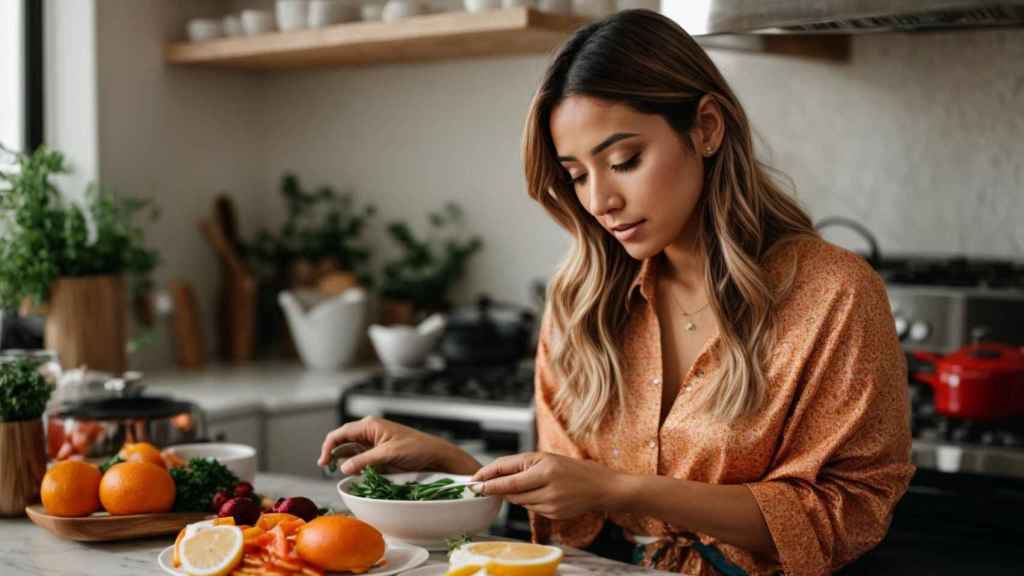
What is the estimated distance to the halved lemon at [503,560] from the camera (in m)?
1.42

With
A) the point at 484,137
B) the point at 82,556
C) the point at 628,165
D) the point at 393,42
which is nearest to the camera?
the point at 82,556

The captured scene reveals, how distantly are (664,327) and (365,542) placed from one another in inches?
28.9

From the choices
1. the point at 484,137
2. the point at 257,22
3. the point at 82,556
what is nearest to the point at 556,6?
the point at 484,137

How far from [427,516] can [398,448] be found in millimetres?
252

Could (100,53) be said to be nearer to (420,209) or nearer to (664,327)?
(420,209)

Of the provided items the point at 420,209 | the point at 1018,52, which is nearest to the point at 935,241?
the point at 1018,52

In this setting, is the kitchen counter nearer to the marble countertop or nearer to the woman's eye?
the woman's eye

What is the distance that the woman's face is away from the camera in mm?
1759

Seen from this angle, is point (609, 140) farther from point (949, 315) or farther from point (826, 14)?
point (949, 315)

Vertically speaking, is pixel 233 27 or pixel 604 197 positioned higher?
pixel 233 27

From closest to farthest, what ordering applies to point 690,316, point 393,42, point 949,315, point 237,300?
point 690,316 < point 949,315 < point 393,42 < point 237,300

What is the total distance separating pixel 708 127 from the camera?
1.83 metres

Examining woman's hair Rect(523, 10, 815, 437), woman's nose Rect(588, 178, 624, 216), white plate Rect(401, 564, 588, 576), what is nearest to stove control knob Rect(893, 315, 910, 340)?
woman's hair Rect(523, 10, 815, 437)

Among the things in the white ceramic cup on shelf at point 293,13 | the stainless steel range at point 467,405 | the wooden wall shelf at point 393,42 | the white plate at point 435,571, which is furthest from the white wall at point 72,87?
the white plate at point 435,571
